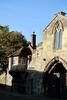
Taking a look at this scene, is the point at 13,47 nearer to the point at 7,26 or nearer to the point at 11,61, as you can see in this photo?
the point at 7,26

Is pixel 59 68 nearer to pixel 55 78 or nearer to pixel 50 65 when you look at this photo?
pixel 55 78

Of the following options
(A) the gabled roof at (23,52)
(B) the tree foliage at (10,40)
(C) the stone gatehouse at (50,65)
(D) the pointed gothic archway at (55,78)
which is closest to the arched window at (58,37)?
(C) the stone gatehouse at (50,65)

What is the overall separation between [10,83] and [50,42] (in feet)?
49.2

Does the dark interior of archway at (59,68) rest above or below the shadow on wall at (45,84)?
above

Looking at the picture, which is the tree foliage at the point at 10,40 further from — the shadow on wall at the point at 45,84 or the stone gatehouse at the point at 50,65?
the shadow on wall at the point at 45,84

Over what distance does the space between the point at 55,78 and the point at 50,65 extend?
2.34 m

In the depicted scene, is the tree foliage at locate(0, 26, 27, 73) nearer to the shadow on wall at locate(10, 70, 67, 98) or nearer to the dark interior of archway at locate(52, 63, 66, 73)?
the shadow on wall at locate(10, 70, 67, 98)

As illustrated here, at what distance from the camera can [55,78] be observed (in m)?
41.2

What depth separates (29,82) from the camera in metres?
43.8

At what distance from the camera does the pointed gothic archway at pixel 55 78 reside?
38.7m

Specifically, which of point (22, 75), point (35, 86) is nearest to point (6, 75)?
point (22, 75)

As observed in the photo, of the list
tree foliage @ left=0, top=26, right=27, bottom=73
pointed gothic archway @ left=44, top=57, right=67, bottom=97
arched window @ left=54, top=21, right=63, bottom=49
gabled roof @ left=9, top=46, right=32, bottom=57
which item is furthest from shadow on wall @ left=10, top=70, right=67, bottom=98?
tree foliage @ left=0, top=26, right=27, bottom=73

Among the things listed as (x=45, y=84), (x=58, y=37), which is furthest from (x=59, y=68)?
(x=58, y=37)

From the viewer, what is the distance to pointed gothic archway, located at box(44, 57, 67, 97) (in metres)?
38.7
